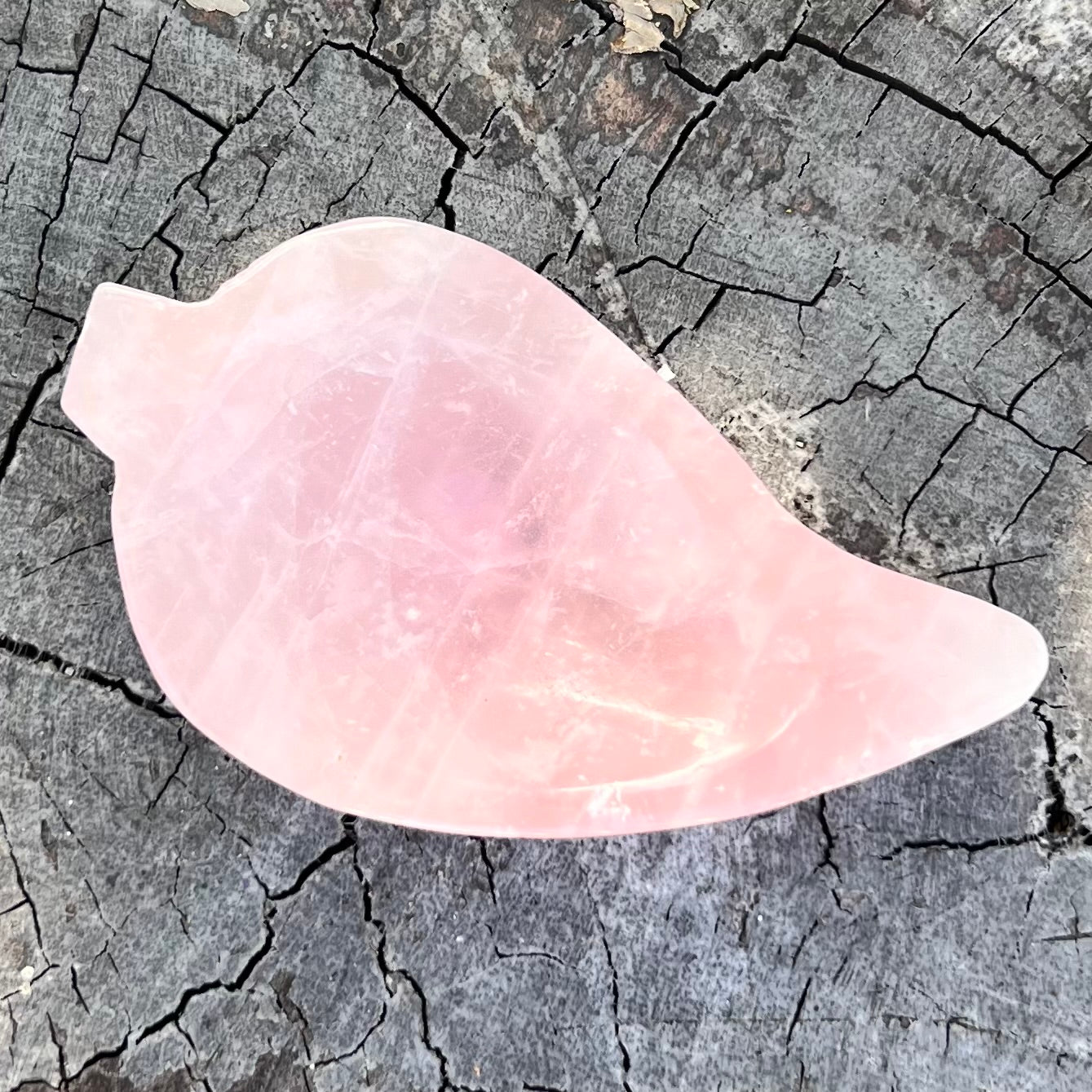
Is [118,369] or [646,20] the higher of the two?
[646,20]

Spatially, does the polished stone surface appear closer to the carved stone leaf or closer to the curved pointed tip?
the curved pointed tip

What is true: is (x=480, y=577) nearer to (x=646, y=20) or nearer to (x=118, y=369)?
(x=118, y=369)

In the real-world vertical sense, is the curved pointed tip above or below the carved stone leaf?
below

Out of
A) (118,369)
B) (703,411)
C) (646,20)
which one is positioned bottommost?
(118,369)

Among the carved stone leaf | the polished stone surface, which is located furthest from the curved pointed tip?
the carved stone leaf

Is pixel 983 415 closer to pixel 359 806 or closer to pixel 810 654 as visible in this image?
pixel 810 654

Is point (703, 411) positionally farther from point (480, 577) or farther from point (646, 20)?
point (646, 20)

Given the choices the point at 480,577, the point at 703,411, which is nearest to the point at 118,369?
the point at 480,577
